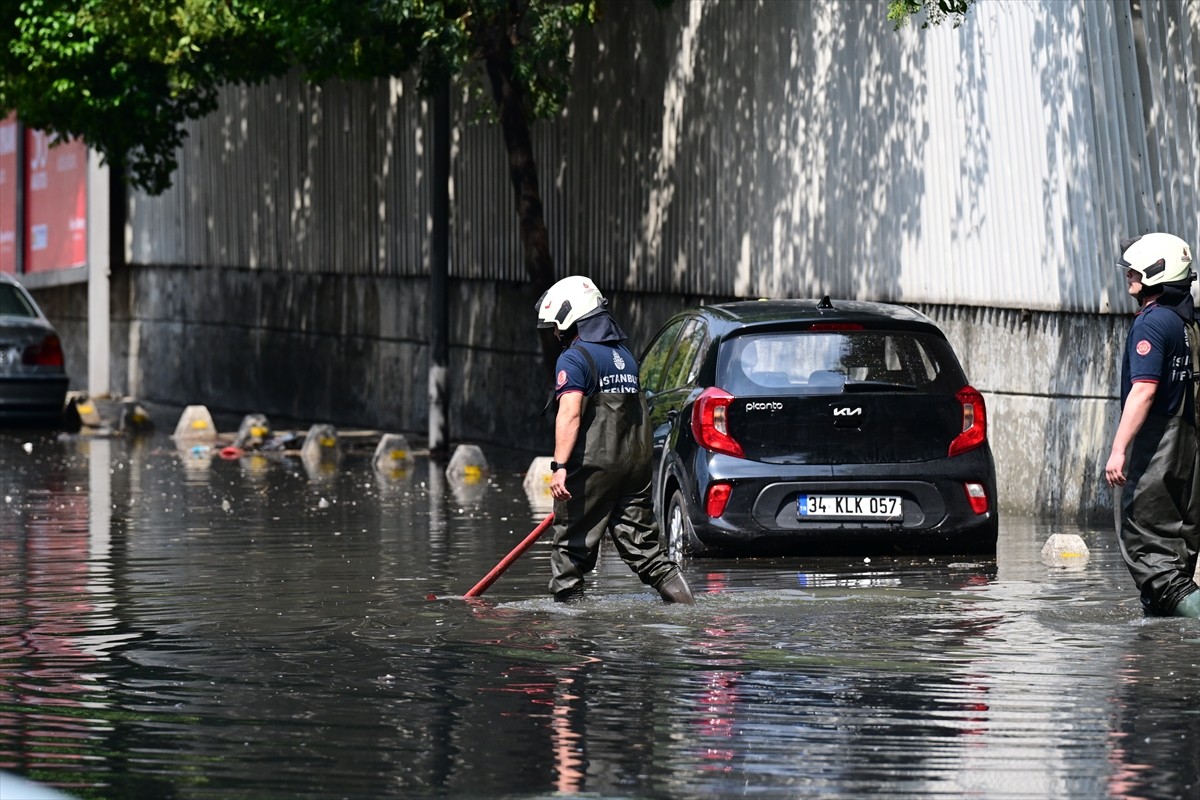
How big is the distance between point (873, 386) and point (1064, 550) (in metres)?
1.46

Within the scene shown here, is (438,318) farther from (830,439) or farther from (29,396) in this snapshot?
(830,439)

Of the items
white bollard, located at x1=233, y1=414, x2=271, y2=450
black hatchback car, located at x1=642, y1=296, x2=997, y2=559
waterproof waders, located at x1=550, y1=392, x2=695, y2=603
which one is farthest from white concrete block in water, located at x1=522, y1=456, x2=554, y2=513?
waterproof waders, located at x1=550, y1=392, x2=695, y2=603

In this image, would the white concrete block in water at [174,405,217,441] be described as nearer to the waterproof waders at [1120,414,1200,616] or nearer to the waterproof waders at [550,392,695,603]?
the waterproof waders at [550,392,695,603]

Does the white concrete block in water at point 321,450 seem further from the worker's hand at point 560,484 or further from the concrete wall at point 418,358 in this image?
the worker's hand at point 560,484

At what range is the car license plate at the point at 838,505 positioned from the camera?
13156mm

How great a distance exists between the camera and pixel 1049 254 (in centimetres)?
1617

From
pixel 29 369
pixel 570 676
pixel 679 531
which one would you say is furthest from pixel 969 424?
pixel 29 369

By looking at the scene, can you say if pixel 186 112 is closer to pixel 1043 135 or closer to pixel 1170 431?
pixel 1043 135

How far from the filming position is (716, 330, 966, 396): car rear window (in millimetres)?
13258

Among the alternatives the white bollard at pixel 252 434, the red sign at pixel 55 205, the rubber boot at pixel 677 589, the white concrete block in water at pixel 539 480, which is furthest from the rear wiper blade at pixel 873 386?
the red sign at pixel 55 205

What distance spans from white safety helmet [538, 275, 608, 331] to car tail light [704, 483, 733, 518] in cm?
202

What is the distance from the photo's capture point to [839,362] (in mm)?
13328

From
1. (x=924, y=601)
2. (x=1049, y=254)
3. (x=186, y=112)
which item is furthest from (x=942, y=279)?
(x=186, y=112)

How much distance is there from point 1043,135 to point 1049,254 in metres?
0.76
